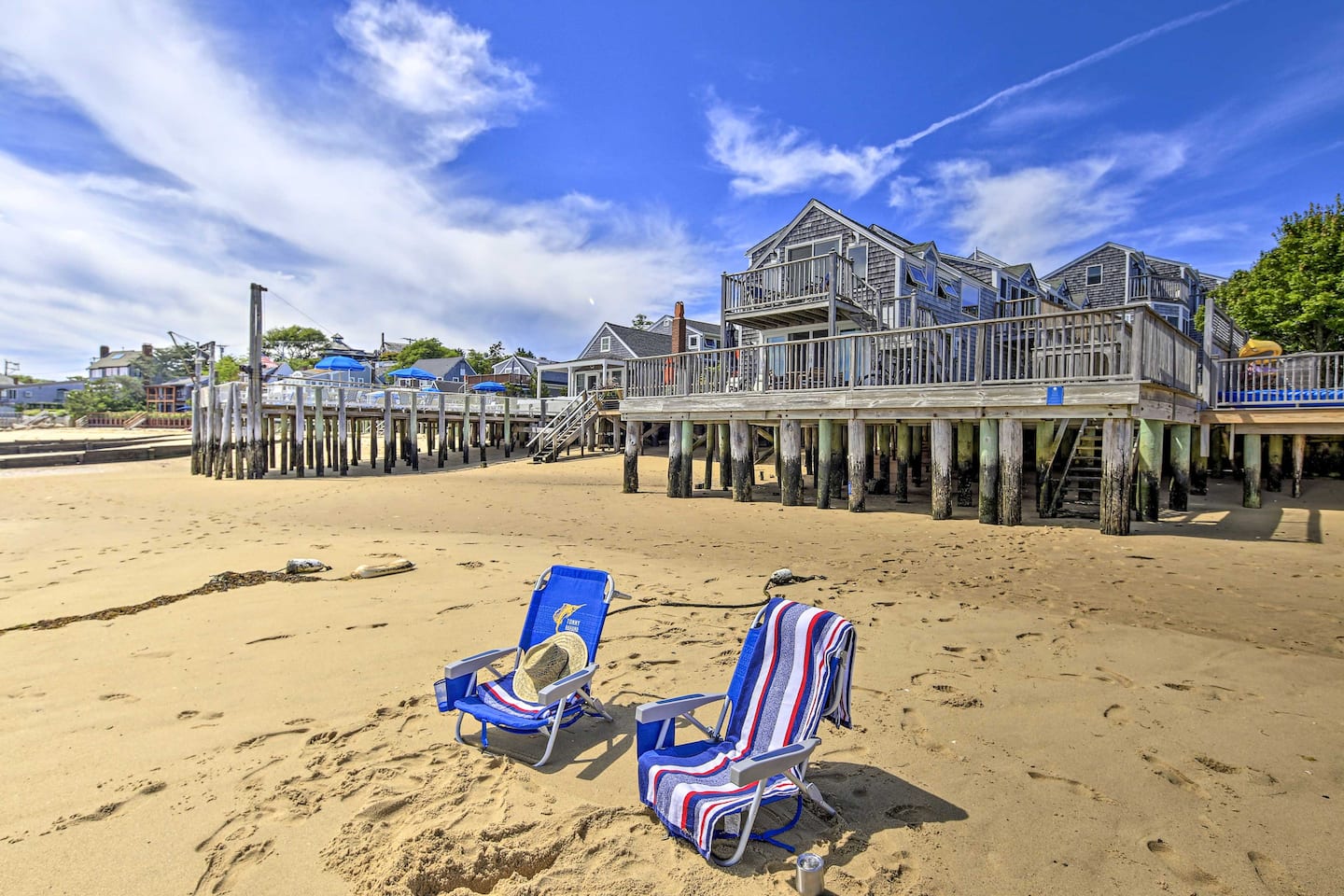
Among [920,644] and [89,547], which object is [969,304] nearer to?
[920,644]

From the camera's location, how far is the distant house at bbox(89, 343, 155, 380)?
8975 cm

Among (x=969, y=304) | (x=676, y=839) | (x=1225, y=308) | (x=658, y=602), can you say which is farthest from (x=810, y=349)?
(x=1225, y=308)

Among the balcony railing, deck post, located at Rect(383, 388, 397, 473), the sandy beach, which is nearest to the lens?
the sandy beach

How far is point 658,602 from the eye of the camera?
630 centimetres

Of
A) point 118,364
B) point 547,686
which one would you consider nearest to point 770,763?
point 547,686

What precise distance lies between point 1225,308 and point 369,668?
3941 centimetres

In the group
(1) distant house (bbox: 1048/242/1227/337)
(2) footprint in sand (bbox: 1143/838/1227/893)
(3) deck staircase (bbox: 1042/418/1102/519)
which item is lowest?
(2) footprint in sand (bbox: 1143/838/1227/893)

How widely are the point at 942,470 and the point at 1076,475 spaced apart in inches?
135

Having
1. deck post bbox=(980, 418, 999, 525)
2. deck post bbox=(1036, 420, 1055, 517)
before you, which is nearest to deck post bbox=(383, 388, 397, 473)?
deck post bbox=(980, 418, 999, 525)

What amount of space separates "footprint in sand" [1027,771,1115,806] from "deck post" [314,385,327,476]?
22.7 m

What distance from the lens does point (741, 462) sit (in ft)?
47.0

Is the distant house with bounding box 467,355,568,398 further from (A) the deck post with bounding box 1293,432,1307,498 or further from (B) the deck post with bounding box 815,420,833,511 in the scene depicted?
(A) the deck post with bounding box 1293,432,1307,498

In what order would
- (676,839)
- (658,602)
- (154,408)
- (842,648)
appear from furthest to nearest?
1. (154,408)
2. (658,602)
3. (842,648)
4. (676,839)

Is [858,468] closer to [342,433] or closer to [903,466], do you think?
[903,466]
